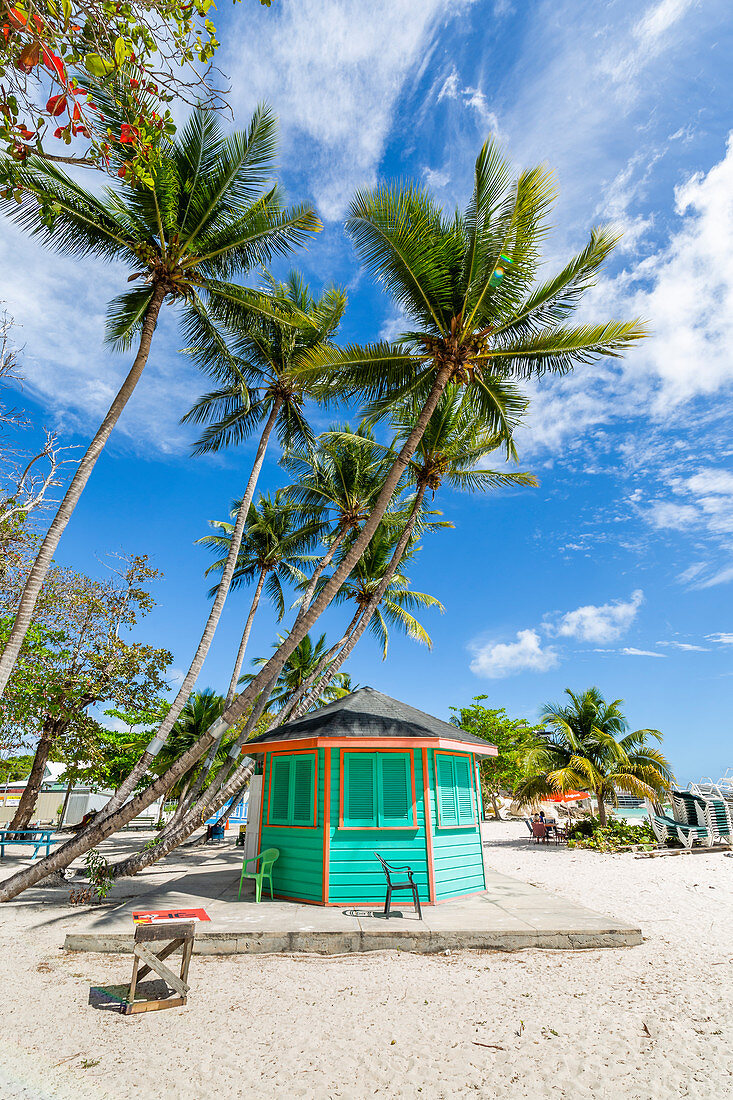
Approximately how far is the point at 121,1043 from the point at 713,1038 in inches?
194

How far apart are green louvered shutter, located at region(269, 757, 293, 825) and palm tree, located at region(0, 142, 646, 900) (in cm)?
128

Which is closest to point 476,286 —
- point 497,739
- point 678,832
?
point 678,832

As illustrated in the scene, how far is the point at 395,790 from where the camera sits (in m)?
9.21

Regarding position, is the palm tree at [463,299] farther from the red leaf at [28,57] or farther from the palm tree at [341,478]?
the red leaf at [28,57]

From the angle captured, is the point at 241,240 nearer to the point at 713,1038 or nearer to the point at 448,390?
the point at 448,390

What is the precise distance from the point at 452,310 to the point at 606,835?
1773 cm

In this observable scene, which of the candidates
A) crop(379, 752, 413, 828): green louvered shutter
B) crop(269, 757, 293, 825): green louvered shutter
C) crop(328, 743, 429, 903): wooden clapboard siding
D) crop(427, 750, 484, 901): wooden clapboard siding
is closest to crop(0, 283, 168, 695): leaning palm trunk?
→ crop(269, 757, 293, 825): green louvered shutter

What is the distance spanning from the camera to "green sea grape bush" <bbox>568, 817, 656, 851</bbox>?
60.2ft

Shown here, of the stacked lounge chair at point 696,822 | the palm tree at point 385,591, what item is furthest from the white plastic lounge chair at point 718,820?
the palm tree at point 385,591

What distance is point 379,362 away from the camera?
440 inches

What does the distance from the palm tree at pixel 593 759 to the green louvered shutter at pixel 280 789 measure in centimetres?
1290

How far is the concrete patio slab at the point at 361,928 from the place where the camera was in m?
6.88

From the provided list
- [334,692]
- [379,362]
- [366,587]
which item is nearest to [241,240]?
[379,362]

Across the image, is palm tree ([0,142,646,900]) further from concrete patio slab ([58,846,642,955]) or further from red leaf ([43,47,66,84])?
red leaf ([43,47,66,84])
